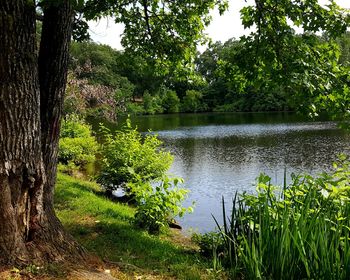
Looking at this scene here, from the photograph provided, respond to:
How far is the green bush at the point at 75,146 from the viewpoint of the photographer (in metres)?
16.8

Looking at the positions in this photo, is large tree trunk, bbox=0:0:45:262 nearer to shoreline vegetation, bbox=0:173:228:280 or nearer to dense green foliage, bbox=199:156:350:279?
shoreline vegetation, bbox=0:173:228:280

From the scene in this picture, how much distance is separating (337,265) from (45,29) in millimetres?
4179

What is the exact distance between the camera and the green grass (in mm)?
5188

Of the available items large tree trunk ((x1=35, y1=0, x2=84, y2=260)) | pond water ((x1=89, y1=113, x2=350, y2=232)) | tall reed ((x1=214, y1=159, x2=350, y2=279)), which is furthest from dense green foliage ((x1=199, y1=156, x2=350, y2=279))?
pond water ((x1=89, y1=113, x2=350, y2=232))

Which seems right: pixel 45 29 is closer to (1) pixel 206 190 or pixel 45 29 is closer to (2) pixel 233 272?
(2) pixel 233 272

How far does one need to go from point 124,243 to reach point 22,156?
2.64 meters

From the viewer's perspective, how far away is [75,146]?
691 inches

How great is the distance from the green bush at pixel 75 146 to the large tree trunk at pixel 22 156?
490 inches

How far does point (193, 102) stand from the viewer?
92.1 m

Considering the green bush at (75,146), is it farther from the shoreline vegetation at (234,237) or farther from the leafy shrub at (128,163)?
the shoreline vegetation at (234,237)

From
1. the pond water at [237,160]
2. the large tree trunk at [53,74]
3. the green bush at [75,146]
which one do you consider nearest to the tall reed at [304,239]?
the large tree trunk at [53,74]

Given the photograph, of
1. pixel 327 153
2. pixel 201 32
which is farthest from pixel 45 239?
pixel 327 153

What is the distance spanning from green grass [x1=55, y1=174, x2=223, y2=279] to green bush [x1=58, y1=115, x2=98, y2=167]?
8.41 meters

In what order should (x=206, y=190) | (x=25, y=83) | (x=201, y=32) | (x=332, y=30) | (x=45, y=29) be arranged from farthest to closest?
(x=206, y=190) < (x=201, y=32) < (x=332, y=30) < (x=45, y=29) < (x=25, y=83)
